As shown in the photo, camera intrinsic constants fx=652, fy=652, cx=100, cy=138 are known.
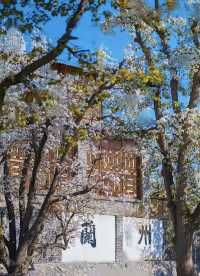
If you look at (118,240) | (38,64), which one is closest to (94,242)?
(118,240)

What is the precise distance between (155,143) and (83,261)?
713 centimetres

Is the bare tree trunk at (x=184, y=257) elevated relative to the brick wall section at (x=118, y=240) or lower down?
lower down

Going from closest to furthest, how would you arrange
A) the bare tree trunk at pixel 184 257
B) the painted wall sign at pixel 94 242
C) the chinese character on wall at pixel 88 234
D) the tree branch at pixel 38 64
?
the tree branch at pixel 38 64 < the bare tree trunk at pixel 184 257 < the painted wall sign at pixel 94 242 < the chinese character on wall at pixel 88 234

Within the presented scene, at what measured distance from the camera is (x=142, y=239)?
23938mm

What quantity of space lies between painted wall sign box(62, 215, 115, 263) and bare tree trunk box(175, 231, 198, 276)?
622 cm

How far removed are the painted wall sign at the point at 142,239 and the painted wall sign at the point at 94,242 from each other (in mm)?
800

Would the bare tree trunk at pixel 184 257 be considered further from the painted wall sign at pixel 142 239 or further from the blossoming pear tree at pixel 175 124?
the painted wall sign at pixel 142 239

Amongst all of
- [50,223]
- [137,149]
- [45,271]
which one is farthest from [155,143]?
[45,271]

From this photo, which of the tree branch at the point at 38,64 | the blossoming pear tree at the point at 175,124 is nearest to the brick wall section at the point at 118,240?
the blossoming pear tree at the point at 175,124

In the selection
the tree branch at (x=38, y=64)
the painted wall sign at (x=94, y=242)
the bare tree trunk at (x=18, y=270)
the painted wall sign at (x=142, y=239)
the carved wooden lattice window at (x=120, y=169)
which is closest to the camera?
the tree branch at (x=38, y=64)

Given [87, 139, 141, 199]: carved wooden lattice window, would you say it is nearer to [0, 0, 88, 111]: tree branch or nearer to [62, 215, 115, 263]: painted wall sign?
[62, 215, 115, 263]: painted wall sign

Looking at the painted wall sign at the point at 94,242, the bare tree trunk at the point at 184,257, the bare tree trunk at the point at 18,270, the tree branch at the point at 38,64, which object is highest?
the tree branch at the point at 38,64

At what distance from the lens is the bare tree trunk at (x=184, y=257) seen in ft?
48.4

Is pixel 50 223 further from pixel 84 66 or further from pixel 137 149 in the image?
pixel 84 66
